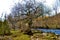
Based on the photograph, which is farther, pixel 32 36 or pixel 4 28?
pixel 4 28

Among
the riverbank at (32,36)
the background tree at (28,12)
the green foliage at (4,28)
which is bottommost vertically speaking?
the riverbank at (32,36)

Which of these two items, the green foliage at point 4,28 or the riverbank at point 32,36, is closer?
the riverbank at point 32,36

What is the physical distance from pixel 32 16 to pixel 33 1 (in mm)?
409

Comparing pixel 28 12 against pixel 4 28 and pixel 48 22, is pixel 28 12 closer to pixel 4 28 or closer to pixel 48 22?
pixel 48 22

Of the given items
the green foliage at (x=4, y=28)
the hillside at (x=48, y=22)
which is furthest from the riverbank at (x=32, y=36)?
the hillside at (x=48, y=22)

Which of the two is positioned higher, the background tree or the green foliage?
the background tree

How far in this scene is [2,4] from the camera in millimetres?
3867

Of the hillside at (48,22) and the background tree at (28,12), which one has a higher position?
the background tree at (28,12)

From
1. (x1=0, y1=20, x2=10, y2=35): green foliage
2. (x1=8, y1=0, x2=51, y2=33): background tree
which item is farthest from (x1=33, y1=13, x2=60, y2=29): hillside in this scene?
(x1=0, y1=20, x2=10, y2=35): green foliage

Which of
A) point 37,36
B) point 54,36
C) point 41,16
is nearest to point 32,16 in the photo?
point 41,16

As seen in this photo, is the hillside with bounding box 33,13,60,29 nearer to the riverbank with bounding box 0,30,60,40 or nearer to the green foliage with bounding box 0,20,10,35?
the riverbank with bounding box 0,30,60,40

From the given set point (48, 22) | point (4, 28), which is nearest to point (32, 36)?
point (48, 22)

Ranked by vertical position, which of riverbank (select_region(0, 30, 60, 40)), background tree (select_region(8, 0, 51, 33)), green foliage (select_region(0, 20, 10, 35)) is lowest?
riverbank (select_region(0, 30, 60, 40))

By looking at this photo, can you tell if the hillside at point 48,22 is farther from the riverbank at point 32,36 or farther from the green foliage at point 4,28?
the green foliage at point 4,28
